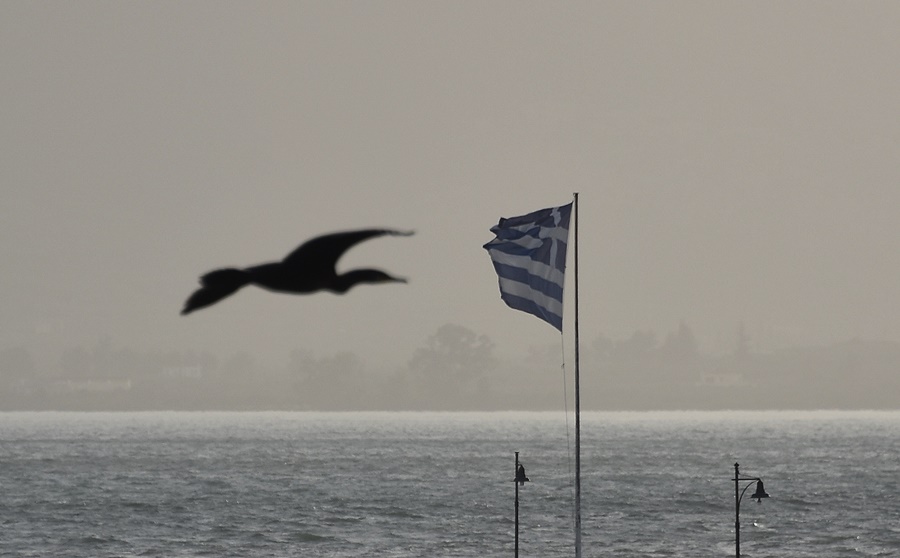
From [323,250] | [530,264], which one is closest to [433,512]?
[530,264]

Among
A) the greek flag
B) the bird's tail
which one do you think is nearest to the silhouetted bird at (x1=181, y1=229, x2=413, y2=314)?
the bird's tail

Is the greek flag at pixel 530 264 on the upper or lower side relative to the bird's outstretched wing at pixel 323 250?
upper

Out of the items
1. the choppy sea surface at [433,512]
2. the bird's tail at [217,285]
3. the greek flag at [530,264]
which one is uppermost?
the greek flag at [530,264]

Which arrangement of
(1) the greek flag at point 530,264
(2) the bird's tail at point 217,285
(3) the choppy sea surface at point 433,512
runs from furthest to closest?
(3) the choppy sea surface at point 433,512, (1) the greek flag at point 530,264, (2) the bird's tail at point 217,285

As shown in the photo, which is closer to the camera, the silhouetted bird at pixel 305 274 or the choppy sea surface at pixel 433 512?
the silhouetted bird at pixel 305 274

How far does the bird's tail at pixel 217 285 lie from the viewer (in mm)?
10602

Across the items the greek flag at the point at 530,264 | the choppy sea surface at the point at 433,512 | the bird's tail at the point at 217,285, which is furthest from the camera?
the choppy sea surface at the point at 433,512

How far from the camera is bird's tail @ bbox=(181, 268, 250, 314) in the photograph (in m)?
10.6

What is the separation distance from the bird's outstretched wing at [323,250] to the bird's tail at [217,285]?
0.36m

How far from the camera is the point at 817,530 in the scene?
4144 inches

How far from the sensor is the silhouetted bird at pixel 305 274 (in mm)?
10797

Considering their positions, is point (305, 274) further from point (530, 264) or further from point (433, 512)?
point (433, 512)

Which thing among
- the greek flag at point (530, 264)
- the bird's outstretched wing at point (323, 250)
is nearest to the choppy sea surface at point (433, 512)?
the greek flag at point (530, 264)

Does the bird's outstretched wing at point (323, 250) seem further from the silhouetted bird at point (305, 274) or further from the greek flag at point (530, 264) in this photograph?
the greek flag at point (530, 264)
